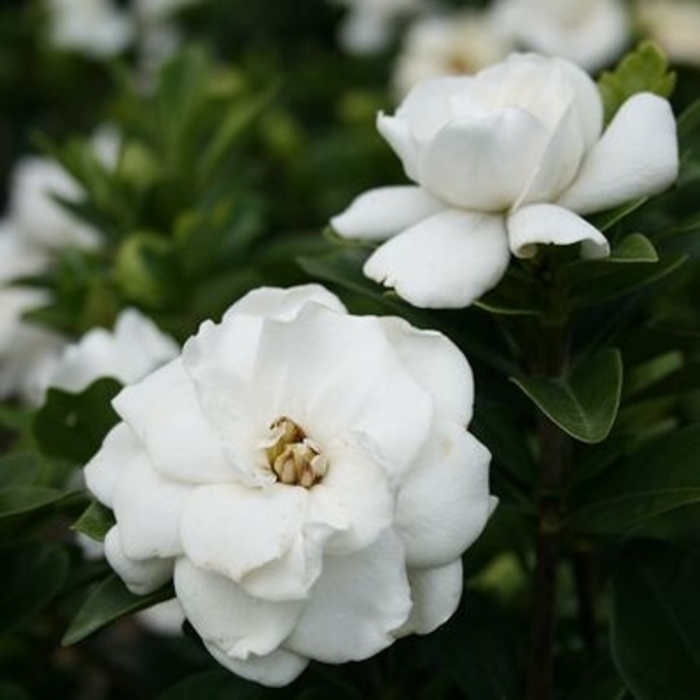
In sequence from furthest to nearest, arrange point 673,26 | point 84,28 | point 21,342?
point 84,28 → point 673,26 → point 21,342

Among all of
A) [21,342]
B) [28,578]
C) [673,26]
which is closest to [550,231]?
[28,578]

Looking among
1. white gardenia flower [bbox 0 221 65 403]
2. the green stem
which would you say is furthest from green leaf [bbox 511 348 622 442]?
white gardenia flower [bbox 0 221 65 403]

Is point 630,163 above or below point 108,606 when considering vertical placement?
above

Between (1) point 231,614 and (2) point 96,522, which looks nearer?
(1) point 231,614

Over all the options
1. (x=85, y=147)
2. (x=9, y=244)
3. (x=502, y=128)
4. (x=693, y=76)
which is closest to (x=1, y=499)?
(x=502, y=128)

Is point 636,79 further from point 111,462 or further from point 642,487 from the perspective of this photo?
point 111,462

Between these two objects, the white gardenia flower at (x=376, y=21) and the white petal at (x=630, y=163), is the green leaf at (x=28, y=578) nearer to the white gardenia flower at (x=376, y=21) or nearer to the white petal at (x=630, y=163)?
the white petal at (x=630, y=163)

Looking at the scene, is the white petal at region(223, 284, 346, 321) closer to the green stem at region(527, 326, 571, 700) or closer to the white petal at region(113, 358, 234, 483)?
the white petal at region(113, 358, 234, 483)

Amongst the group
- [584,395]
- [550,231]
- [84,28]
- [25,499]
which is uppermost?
[550,231]
